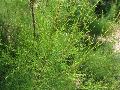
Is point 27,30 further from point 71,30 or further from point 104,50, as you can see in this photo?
point 104,50

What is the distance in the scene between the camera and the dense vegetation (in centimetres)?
246

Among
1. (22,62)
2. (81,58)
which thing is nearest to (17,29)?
(22,62)

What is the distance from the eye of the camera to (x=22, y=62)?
2486mm

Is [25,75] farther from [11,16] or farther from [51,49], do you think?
[11,16]

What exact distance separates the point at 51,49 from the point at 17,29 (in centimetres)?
36

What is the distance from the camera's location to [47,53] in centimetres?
245

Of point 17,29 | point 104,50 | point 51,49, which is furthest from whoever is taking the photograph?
point 104,50

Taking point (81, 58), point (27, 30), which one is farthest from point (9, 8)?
point (81, 58)

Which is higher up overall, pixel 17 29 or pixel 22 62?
pixel 17 29

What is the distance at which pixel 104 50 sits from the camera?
Answer: 296 centimetres

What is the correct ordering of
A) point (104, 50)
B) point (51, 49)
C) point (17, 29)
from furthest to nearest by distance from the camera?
1. point (104, 50)
2. point (17, 29)
3. point (51, 49)

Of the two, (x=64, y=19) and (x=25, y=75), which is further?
(x=64, y=19)

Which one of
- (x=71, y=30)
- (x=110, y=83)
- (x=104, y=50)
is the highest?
(x=71, y=30)

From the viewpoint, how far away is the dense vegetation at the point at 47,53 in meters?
2.46
